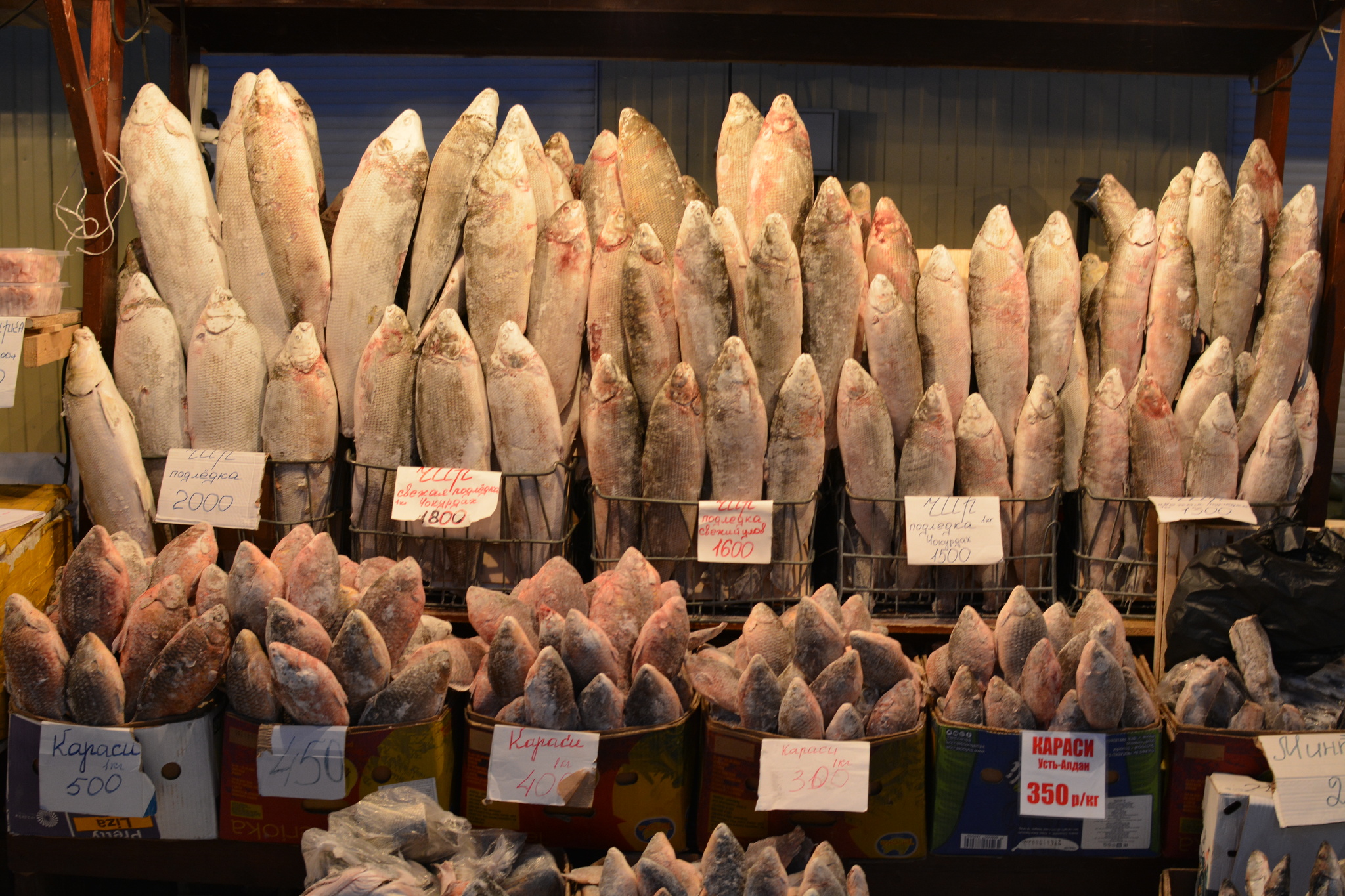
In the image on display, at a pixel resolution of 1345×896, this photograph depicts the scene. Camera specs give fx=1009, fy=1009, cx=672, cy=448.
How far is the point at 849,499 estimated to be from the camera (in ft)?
6.97

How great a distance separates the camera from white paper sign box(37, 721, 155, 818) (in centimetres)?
159

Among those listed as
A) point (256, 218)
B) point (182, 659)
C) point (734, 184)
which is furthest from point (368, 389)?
point (734, 184)

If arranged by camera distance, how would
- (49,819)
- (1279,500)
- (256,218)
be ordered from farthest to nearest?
(256,218) < (1279,500) < (49,819)

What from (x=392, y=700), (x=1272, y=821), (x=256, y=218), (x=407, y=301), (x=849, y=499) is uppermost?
(x=256, y=218)

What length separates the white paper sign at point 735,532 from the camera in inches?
78.5

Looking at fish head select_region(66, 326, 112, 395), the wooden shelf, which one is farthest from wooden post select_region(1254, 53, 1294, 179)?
fish head select_region(66, 326, 112, 395)

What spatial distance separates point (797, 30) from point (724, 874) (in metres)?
1.81

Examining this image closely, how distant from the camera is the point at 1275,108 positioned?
2371 mm

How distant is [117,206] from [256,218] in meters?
0.32

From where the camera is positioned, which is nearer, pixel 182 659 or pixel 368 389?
pixel 182 659

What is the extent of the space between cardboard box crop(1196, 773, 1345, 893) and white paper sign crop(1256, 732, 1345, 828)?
0.02 metres

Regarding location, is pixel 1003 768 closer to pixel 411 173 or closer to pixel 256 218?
pixel 411 173

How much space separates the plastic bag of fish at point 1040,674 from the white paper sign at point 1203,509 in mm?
316

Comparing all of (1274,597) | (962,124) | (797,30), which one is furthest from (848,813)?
(962,124)
